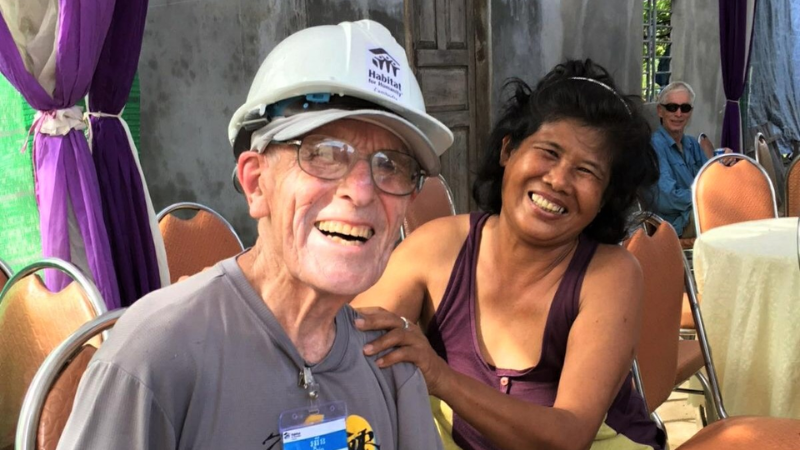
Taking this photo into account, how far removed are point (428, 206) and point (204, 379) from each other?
2464 mm

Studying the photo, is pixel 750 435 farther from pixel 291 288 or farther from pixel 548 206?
pixel 291 288

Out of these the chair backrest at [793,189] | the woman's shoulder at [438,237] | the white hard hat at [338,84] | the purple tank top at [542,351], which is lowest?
the chair backrest at [793,189]

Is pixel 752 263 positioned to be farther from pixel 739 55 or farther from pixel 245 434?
pixel 739 55

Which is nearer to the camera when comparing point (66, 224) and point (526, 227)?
point (526, 227)

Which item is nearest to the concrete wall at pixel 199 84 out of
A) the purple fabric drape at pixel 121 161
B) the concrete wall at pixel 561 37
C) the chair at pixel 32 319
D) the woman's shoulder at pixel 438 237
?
the purple fabric drape at pixel 121 161

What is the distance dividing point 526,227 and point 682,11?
807cm

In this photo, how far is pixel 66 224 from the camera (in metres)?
2.59

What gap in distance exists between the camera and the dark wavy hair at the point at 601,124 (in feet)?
5.96

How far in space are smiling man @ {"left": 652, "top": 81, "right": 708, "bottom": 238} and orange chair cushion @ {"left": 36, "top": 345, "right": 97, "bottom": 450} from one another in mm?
4532

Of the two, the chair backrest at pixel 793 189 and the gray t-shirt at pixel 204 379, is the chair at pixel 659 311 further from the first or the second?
the chair backrest at pixel 793 189

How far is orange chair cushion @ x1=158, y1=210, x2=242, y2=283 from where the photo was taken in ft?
8.17

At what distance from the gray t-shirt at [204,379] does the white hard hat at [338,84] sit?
0.22 metres

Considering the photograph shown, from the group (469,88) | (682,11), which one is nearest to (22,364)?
(469,88)

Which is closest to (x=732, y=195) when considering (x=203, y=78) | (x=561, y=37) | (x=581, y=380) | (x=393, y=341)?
(x=581, y=380)
